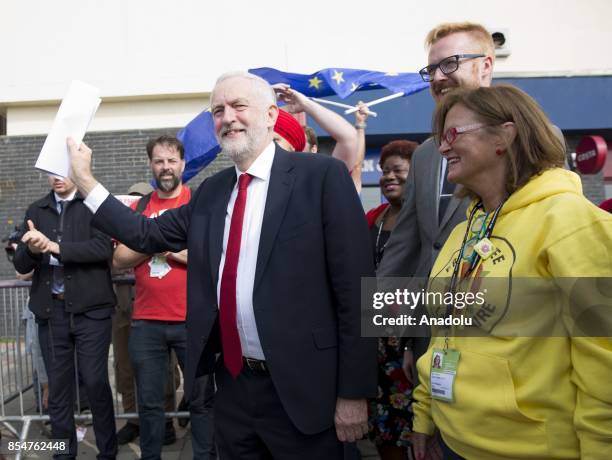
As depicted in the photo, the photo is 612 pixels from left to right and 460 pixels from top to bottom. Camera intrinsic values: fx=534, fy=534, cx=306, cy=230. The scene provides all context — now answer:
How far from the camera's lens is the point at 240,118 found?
2.22 meters

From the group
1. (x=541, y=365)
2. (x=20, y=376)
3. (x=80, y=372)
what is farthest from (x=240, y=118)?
(x=20, y=376)

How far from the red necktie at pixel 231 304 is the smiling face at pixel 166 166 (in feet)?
6.33

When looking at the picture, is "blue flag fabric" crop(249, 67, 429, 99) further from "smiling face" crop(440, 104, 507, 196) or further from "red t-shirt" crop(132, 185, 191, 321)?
"smiling face" crop(440, 104, 507, 196)

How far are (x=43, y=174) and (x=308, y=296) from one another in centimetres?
959

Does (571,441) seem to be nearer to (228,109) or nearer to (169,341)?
(228,109)

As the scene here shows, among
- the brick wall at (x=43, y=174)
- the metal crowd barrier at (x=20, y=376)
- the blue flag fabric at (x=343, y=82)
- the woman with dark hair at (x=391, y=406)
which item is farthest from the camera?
the brick wall at (x=43, y=174)

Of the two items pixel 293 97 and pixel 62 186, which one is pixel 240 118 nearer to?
pixel 293 97

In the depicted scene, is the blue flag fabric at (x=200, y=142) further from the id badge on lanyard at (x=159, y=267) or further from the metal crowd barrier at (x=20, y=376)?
the id badge on lanyard at (x=159, y=267)

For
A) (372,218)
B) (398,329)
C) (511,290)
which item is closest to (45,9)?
(372,218)

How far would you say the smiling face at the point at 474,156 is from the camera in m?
1.68

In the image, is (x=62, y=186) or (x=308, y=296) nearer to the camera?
(x=308, y=296)

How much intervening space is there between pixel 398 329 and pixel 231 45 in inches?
343

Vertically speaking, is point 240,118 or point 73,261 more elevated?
point 240,118

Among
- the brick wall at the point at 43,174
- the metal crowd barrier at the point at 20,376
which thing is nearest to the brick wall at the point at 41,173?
the brick wall at the point at 43,174
